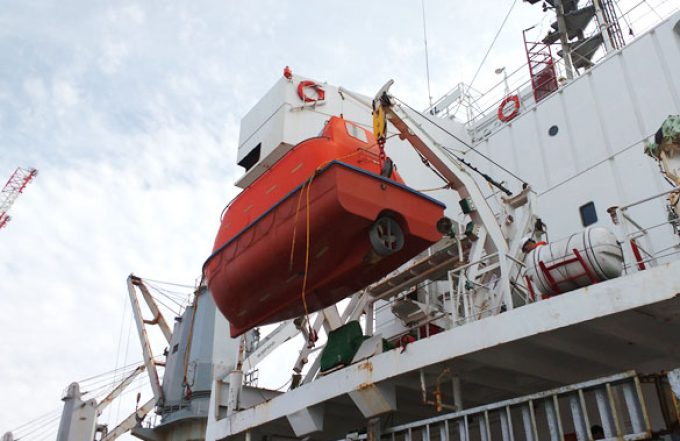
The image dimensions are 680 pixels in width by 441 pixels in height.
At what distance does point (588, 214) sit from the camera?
10.2 m

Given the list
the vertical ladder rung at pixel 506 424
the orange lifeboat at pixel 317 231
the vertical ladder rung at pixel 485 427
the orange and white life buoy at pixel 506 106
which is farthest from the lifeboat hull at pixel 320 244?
the orange and white life buoy at pixel 506 106

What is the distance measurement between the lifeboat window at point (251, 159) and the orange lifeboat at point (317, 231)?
7.33 feet

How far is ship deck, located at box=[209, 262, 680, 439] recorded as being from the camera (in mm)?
5742

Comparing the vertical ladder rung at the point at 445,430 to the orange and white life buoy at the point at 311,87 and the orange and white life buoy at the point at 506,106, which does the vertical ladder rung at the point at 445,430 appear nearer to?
the orange and white life buoy at the point at 311,87

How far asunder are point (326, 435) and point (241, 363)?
2081mm

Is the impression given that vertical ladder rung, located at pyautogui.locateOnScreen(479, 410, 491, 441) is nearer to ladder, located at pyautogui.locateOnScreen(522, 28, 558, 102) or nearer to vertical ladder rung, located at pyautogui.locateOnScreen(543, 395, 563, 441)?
vertical ladder rung, located at pyautogui.locateOnScreen(543, 395, 563, 441)

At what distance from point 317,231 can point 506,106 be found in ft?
24.7

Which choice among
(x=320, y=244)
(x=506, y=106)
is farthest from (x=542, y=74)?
(x=320, y=244)

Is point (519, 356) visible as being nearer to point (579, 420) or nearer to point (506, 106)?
point (579, 420)

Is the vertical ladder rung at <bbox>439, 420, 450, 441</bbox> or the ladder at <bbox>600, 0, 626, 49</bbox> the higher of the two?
the ladder at <bbox>600, 0, 626, 49</bbox>

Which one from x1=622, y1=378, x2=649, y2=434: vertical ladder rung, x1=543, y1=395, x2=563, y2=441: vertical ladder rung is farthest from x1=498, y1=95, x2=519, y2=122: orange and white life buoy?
x1=622, y1=378, x2=649, y2=434: vertical ladder rung

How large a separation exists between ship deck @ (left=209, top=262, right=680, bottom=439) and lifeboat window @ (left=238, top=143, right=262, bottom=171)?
4886 millimetres

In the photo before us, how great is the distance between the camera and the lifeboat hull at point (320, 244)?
25.6 feet

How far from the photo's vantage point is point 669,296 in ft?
17.6
